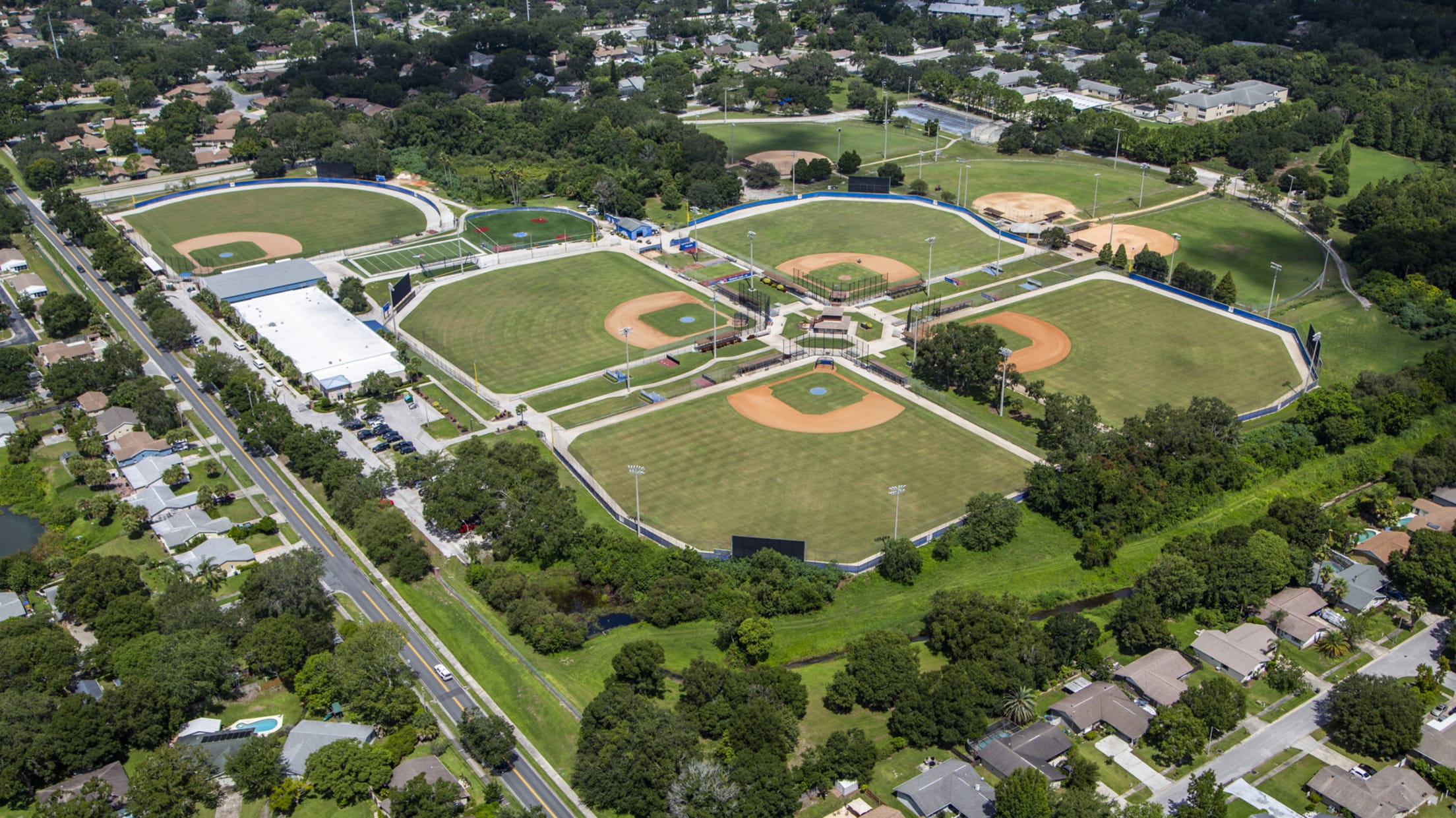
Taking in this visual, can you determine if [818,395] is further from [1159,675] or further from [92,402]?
[92,402]

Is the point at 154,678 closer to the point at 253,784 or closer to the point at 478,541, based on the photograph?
the point at 253,784

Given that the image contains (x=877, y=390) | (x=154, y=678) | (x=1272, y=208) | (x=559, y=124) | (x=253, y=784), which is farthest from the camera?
(x=559, y=124)

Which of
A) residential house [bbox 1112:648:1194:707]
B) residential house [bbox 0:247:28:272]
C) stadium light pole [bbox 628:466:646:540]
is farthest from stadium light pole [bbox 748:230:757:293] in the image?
residential house [bbox 0:247:28:272]

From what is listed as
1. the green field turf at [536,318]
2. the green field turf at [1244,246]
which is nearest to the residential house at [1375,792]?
the green field turf at [536,318]

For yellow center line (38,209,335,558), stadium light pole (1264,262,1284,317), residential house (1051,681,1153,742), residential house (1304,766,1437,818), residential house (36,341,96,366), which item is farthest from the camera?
stadium light pole (1264,262,1284,317)

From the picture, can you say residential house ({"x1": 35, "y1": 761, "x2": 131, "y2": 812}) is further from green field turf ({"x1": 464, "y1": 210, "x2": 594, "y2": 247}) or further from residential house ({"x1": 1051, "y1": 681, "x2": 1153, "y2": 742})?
green field turf ({"x1": 464, "y1": 210, "x2": 594, "y2": 247})

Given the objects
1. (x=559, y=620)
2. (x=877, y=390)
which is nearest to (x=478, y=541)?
(x=559, y=620)
